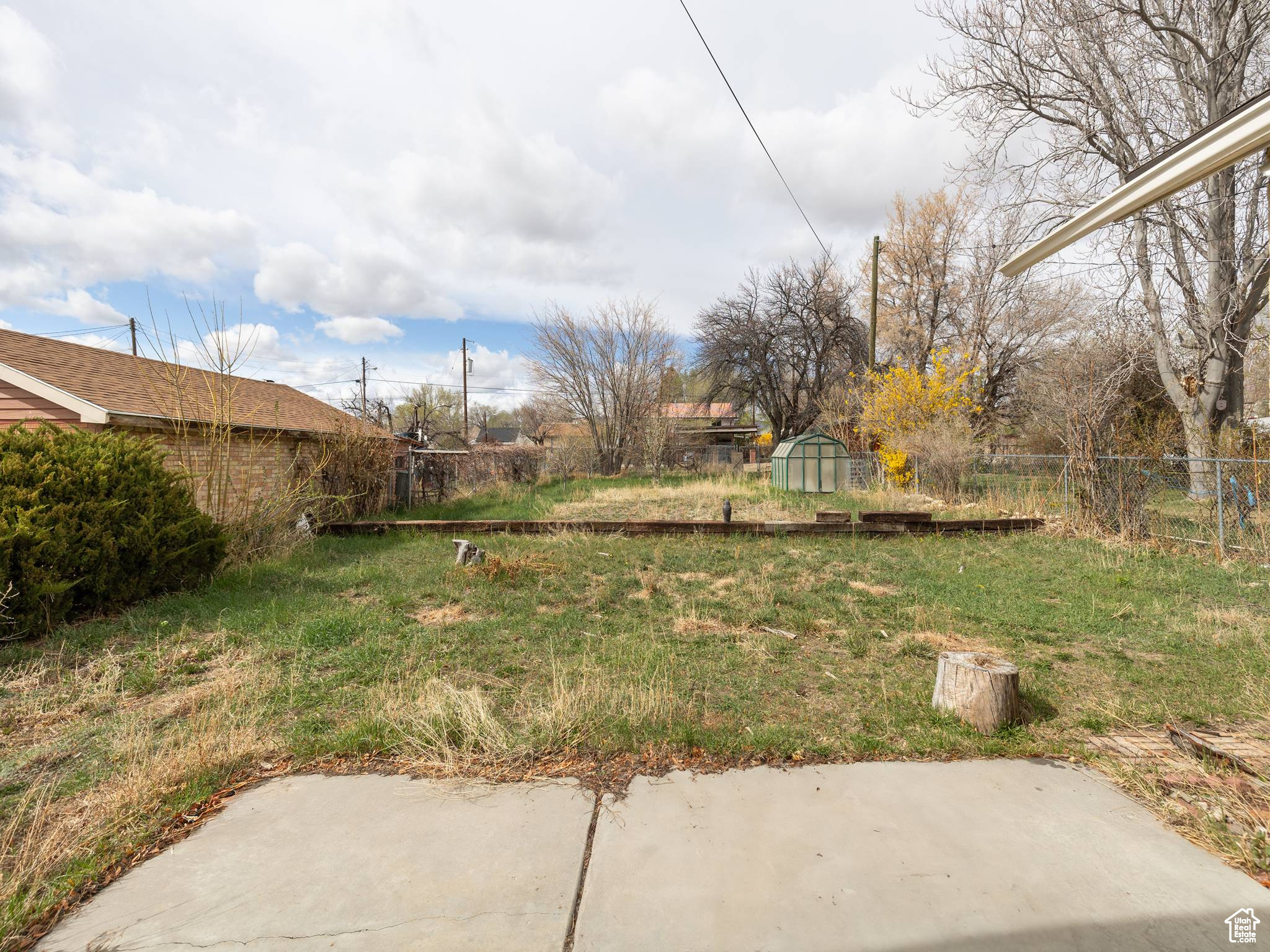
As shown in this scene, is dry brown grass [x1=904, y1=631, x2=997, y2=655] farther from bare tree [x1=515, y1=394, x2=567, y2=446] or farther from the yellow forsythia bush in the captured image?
bare tree [x1=515, y1=394, x2=567, y2=446]

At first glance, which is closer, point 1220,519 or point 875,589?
point 875,589

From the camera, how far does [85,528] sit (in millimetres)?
5703

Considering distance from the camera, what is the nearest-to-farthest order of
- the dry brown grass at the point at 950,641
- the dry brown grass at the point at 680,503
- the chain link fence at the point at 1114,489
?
1. the dry brown grass at the point at 950,641
2. the chain link fence at the point at 1114,489
3. the dry brown grass at the point at 680,503

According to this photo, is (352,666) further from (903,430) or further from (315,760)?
(903,430)

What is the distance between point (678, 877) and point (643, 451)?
24403mm

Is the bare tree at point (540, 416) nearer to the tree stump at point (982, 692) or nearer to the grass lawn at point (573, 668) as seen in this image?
the grass lawn at point (573, 668)

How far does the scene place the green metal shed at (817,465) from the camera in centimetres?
1770


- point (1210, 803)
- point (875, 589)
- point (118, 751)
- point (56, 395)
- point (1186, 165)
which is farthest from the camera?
point (56, 395)

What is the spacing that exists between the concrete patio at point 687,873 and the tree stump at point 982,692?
0.55 m

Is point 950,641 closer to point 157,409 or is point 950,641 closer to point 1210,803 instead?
point 1210,803

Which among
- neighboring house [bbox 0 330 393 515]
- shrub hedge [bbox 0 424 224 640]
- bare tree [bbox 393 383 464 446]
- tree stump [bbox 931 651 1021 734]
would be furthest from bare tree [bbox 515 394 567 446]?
tree stump [bbox 931 651 1021 734]

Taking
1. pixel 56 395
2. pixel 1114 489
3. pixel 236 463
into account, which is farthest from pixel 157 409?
pixel 1114 489

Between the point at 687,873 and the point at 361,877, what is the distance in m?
1.29

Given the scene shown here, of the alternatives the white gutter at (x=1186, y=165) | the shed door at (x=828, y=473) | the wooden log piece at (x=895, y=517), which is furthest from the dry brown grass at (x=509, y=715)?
the shed door at (x=828, y=473)
